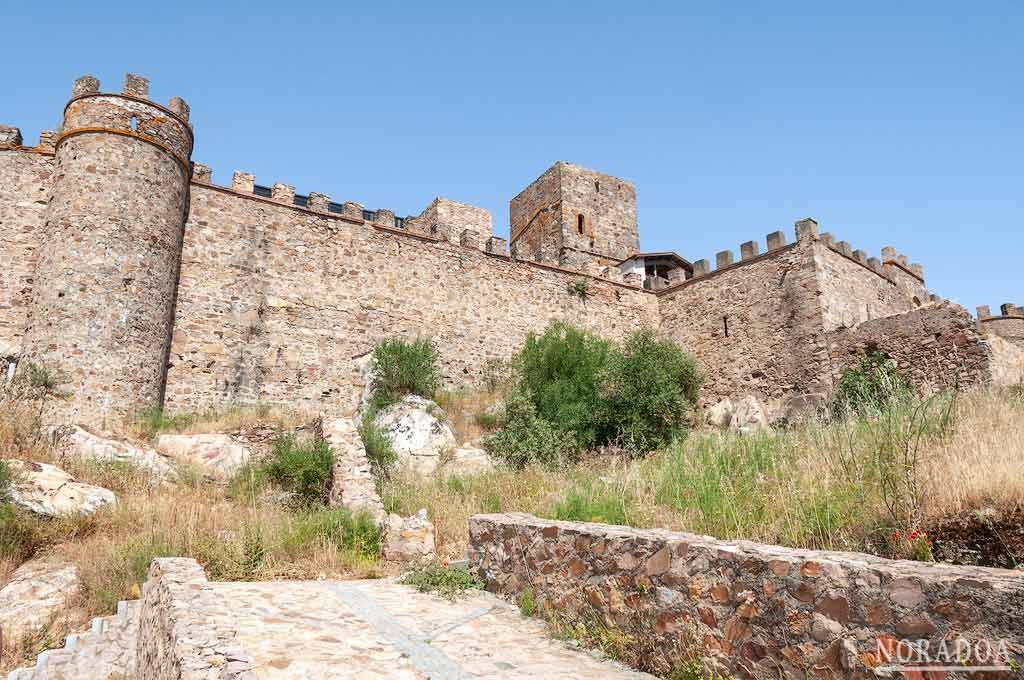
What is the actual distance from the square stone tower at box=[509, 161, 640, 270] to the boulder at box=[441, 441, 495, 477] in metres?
12.4

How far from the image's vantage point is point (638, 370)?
1722cm

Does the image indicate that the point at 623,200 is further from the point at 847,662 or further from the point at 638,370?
the point at 847,662

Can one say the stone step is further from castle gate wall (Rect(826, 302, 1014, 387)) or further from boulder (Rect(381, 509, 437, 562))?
castle gate wall (Rect(826, 302, 1014, 387))

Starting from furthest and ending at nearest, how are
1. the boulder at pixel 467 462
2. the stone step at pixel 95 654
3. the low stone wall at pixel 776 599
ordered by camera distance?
the boulder at pixel 467 462 < the stone step at pixel 95 654 < the low stone wall at pixel 776 599

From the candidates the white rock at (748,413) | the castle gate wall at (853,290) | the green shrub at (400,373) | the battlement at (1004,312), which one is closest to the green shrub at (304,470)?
the green shrub at (400,373)

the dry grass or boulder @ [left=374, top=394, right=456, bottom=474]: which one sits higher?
boulder @ [left=374, top=394, right=456, bottom=474]

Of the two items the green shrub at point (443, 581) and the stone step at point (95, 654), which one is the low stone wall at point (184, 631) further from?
the green shrub at point (443, 581)

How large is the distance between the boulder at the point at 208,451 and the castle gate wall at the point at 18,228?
431 centimetres

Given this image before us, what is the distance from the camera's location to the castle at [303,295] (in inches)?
Answer: 536

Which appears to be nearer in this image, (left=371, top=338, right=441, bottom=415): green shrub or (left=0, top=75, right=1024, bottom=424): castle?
(left=0, top=75, right=1024, bottom=424): castle

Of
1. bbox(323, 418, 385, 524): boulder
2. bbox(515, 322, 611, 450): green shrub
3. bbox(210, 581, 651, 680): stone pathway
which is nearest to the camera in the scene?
bbox(210, 581, 651, 680): stone pathway

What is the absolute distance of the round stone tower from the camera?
12977mm

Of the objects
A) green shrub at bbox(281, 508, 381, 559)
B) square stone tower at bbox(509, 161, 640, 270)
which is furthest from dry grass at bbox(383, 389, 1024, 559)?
square stone tower at bbox(509, 161, 640, 270)

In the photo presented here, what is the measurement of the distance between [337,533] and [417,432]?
6025 millimetres
